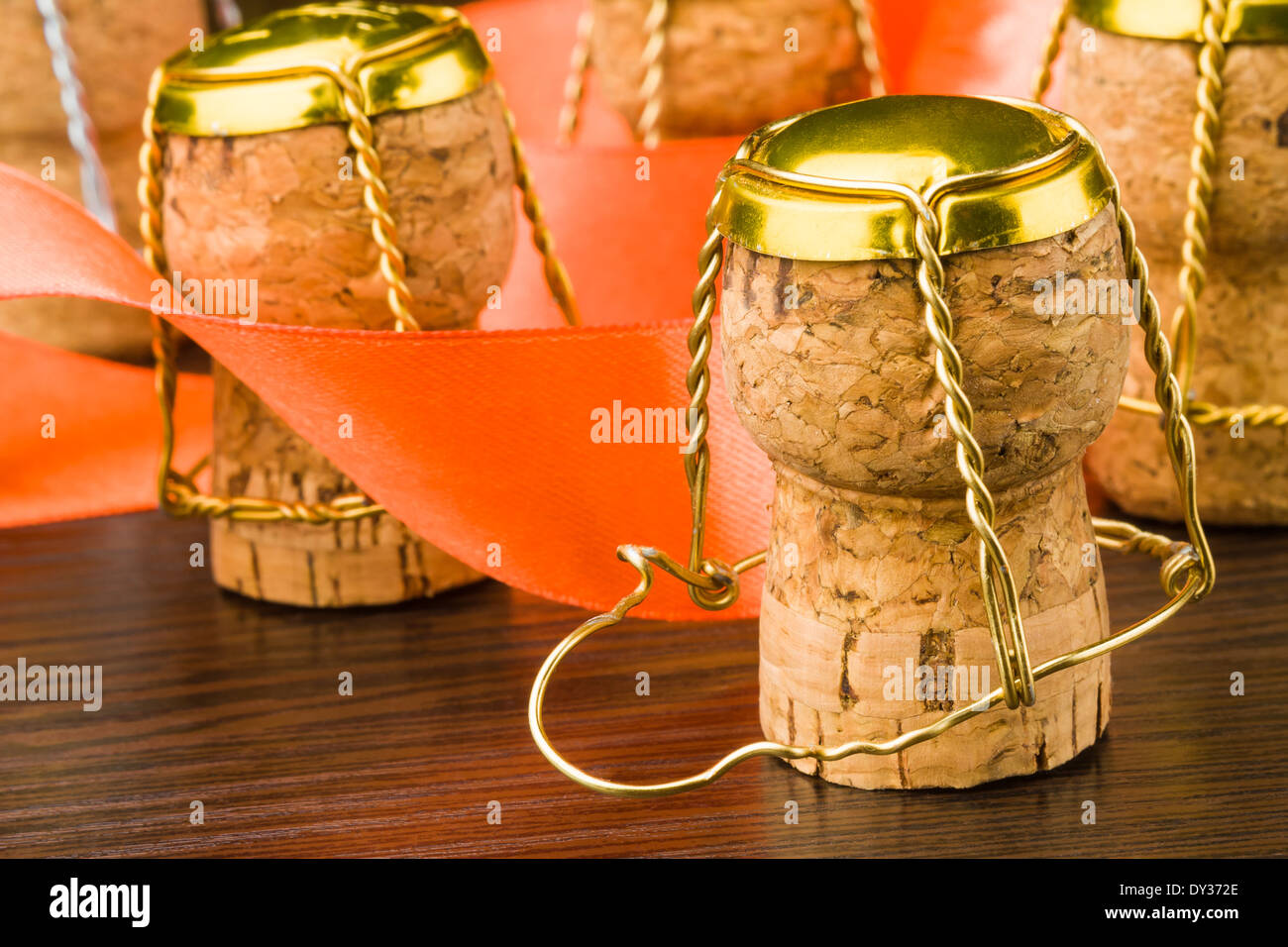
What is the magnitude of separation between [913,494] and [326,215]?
0.37 m

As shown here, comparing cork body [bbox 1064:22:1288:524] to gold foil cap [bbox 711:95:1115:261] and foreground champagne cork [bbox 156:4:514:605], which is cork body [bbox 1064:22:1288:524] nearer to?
gold foil cap [bbox 711:95:1115:261]

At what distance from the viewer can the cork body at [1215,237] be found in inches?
34.9

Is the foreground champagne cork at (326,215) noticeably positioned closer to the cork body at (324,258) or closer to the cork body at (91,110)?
the cork body at (324,258)

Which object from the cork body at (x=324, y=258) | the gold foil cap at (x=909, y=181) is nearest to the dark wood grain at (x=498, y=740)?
the cork body at (x=324, y=258)

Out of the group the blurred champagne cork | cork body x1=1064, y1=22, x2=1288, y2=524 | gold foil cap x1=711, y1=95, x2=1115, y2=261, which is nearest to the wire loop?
gold foil cap x1=711, y1=95, x2=1115, y2=261

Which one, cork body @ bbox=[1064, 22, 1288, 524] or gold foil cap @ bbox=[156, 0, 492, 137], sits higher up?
gold foil cap @ bbox=[156, 0, 492, 137]

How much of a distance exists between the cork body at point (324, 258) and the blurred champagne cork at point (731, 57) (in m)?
0.29

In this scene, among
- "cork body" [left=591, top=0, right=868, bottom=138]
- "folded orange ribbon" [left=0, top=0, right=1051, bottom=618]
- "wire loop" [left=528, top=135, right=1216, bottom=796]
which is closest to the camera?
"wire loop" [left=528, top=135, right=1216, bottom=796]

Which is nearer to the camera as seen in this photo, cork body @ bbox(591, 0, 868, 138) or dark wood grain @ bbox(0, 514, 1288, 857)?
dark wood grain @ bbox(0, 514, 1288, 857)

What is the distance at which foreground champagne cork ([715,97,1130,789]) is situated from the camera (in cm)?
66

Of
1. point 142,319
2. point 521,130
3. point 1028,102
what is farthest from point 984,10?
point 142,319

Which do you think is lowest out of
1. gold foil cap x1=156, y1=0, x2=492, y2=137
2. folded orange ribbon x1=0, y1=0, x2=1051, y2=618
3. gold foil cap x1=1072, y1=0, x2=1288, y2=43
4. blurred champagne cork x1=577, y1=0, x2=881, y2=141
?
folded orange ribbon x1=0, y1=0, x2=1051, y2=618

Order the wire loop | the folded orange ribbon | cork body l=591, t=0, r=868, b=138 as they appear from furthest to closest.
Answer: cork body l=591, t=0, r=868, b=138 → the folded orange ribbon → the wire loop

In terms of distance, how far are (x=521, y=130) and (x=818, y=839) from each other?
880 millimetres
